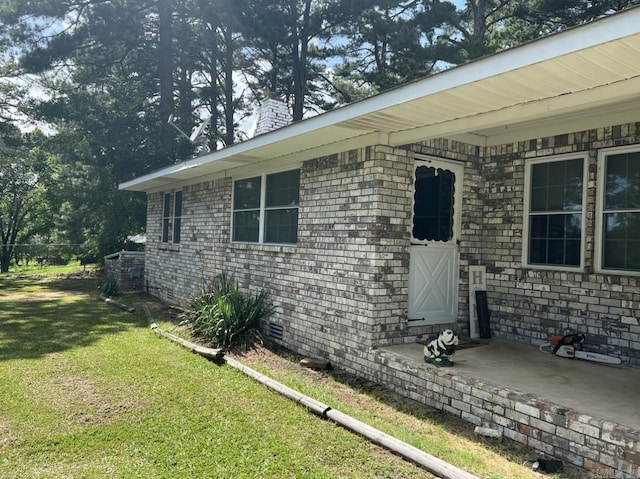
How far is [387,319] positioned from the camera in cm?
538

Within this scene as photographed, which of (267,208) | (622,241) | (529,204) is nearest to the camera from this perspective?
(622,241)

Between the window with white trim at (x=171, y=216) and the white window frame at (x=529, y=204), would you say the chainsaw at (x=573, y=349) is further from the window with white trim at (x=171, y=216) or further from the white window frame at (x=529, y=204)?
the window with white trim at (x=171, y=216)

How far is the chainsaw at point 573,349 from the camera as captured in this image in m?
4.81

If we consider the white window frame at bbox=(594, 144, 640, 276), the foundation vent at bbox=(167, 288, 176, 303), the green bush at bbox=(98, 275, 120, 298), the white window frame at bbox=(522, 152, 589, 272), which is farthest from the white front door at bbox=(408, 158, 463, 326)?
the green bush at bbox=(98, 275, 120, 298)

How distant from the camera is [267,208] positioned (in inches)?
300

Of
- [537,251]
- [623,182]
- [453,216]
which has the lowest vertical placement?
[537,251]

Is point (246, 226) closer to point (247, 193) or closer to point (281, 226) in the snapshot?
point (247, 193)

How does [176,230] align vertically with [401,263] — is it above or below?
above

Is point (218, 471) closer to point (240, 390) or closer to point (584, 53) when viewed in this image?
point (240, 390)

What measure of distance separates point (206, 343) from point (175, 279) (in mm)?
4664

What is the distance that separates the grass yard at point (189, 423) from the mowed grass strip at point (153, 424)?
0.4 inches

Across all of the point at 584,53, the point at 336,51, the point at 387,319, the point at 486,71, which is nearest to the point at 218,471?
the point at 387,319

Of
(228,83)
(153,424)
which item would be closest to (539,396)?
(153,424)

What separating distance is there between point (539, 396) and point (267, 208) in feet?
16.6
